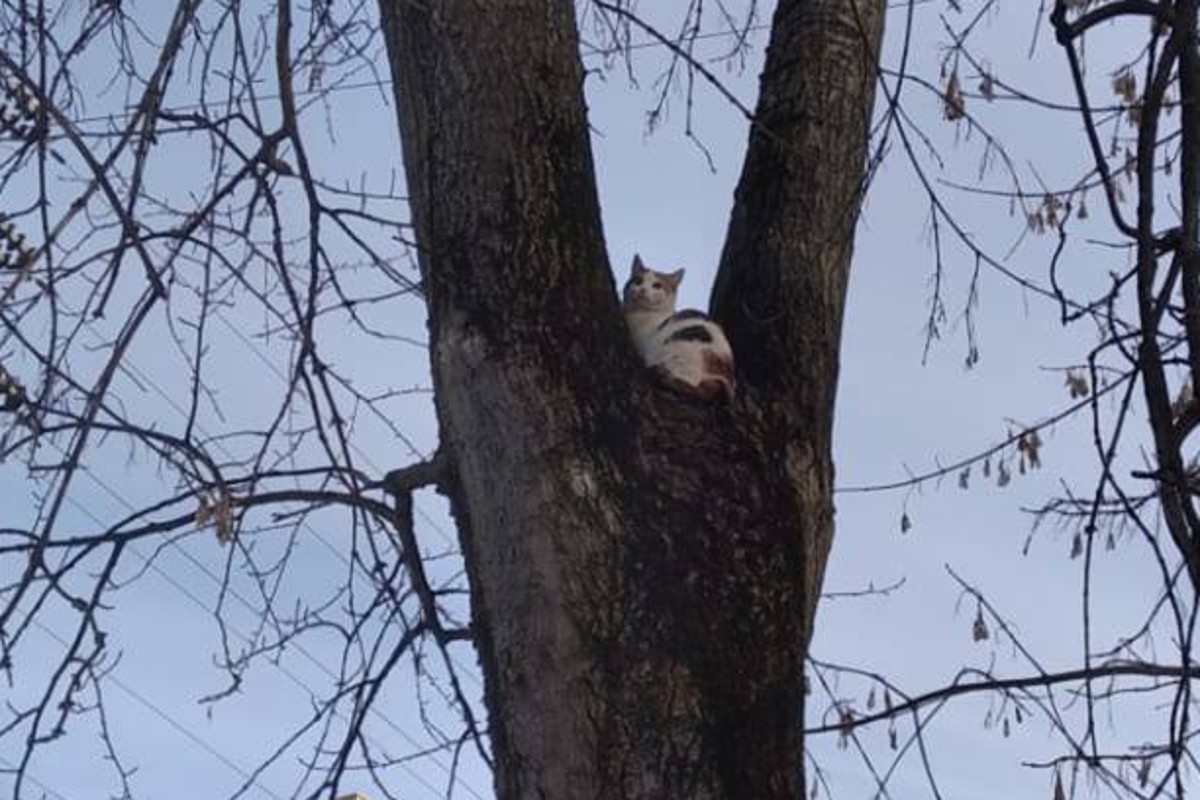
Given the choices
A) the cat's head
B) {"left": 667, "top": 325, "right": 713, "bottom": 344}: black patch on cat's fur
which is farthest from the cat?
the cat's head

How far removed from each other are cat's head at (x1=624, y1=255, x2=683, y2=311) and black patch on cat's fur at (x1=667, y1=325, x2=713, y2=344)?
42 cm

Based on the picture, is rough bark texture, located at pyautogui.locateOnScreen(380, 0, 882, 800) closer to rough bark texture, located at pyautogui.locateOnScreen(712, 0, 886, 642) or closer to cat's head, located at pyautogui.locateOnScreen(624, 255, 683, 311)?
Result: rough bark texture, located at pyautogui.locateOnScreen(712, 0, 886, 642)

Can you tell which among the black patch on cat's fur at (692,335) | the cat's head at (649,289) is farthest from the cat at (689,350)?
the cat's head at (649,289)

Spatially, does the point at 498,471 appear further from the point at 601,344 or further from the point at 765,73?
the point at 765,73

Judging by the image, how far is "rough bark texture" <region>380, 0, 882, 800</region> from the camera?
1.86m

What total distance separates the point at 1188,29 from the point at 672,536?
1.05 meters

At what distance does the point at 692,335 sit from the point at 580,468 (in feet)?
0.95

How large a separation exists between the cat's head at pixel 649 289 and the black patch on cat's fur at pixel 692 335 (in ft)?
1.36

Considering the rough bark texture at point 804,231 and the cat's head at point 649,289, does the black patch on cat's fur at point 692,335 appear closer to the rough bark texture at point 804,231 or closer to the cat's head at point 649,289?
the rough bark texture at point 804,231

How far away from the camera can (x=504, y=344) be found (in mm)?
2012

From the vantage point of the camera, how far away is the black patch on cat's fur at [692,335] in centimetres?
212

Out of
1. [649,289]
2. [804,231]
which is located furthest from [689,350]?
[649,289]

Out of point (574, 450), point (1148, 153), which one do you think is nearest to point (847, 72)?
point (1148, 153)

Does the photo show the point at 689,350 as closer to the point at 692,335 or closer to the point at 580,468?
the point at 692,335
